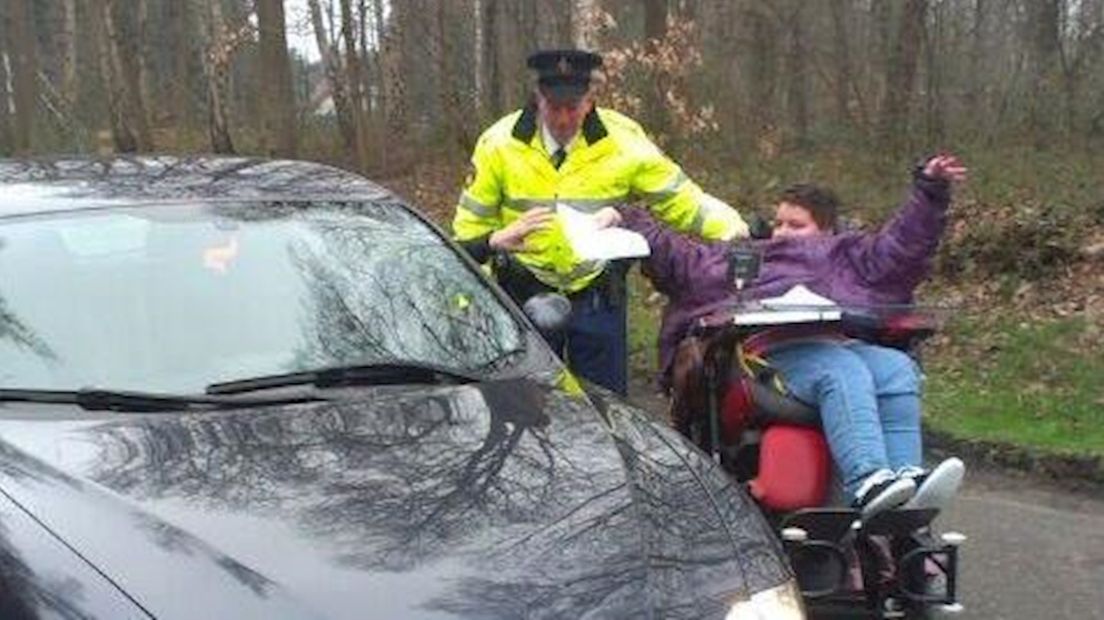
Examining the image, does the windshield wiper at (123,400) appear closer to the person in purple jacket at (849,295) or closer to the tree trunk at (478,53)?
the person in purple jacket at (849,295)

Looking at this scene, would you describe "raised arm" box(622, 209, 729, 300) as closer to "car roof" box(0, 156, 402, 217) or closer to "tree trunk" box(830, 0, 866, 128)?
"car roof" box(0, 156, 402, 217)

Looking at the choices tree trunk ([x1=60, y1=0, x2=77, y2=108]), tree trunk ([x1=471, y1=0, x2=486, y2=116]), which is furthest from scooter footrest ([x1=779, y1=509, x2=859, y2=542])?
tree trunk ([x1=60, y1=0, x2=77, y2=108])

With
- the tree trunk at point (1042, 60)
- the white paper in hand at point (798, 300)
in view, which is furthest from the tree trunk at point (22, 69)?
the white paper in hand at point (798, 300)

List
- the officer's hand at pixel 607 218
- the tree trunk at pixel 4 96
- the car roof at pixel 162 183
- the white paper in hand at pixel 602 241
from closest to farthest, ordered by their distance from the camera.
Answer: the car roof at pixel 162 183 → the white paper in hand at pixel 602 241 → the officer's hand at pixel 607 218 → the tree trunk at pixel 4 96

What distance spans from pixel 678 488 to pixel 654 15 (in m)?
16.5

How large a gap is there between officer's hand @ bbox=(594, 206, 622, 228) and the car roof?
0.74 m

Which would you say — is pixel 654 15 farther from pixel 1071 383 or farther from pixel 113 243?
pixel 113 243

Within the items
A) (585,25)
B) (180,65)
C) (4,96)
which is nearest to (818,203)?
(585,25)

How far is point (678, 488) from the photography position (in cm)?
365

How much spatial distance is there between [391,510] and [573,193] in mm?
2787

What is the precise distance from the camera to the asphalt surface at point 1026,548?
18.7ft

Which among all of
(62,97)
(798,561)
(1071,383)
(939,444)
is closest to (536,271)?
(798,561)

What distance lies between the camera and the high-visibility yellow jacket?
19.3ft

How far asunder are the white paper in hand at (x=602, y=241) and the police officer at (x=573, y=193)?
0.28 meters
